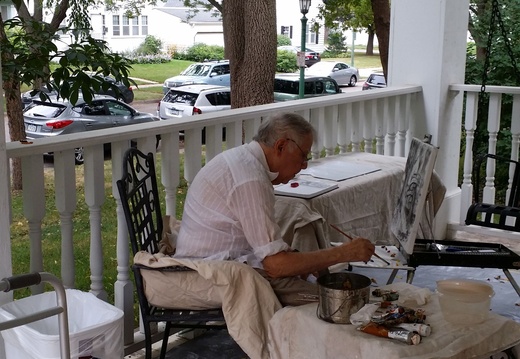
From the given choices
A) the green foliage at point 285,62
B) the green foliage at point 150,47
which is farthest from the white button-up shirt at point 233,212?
the green foliage at point 150,47

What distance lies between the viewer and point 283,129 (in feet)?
8.89

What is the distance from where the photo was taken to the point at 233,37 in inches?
349

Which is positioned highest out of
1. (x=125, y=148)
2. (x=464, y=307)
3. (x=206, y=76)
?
(x=125, y=148)

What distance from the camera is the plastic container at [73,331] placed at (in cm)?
242

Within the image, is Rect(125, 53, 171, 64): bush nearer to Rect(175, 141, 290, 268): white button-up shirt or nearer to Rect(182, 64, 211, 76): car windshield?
Rect(182, 64, 211, 76): car windshield

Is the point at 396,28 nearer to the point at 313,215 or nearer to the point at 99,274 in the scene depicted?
the point at 313,215

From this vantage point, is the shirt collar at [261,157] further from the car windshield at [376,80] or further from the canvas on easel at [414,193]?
the car windshield at [376,80]

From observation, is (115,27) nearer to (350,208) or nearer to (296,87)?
(296,87)

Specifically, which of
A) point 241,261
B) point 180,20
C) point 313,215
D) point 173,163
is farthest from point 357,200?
point 180,20

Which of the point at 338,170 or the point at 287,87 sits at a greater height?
the point at 338,170

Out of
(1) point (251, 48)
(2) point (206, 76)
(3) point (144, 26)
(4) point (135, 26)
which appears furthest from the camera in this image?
(3) point (144, 26)

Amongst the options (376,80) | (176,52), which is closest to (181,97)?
(376,80)

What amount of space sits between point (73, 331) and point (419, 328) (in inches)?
44.8

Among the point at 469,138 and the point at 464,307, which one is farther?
the point at 469,138
